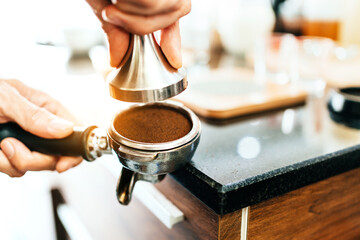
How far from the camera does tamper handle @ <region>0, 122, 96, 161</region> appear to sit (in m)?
0.44

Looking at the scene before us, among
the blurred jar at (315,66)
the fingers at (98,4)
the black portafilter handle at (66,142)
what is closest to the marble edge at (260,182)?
the black portafilter handle at (66,142)

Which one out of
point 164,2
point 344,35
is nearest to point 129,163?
point 164,2

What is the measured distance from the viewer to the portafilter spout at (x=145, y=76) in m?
0.35

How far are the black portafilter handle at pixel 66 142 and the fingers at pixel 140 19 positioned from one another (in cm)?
17

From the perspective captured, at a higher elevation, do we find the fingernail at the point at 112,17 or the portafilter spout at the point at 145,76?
the fingernail at the point at 112,17

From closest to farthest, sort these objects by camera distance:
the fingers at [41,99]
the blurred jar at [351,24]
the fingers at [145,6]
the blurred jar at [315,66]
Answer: the fingers at [145,6] → the fingers at [41,99] → the blurred jar at [315,66] → the blurred jar at [351,24]

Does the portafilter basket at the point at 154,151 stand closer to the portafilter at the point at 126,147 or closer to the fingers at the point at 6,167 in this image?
the portafilter at the point at 126,147

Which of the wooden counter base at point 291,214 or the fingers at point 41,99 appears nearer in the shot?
the wooden counter base at point 291,214

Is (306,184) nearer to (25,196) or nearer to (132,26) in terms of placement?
(132,26)

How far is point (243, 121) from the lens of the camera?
2.05ft

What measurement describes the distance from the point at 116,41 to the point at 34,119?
0.18 m

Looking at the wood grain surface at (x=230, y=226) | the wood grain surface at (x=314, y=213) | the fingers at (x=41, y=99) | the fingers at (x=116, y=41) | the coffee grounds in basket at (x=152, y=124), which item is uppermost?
the fingers at (x=116, y=41)

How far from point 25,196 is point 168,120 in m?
1.22

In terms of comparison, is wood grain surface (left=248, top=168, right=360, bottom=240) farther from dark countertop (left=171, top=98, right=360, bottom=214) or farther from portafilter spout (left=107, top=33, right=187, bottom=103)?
portafilter spout (left=107, top=33, right=187, bottom=103)
